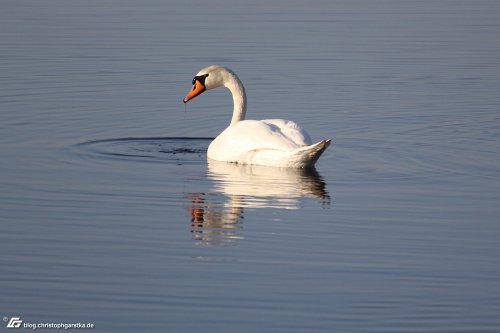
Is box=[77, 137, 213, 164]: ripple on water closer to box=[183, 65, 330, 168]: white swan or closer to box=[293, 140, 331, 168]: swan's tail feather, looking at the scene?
box=[183, 65, 330, 168]: white swan

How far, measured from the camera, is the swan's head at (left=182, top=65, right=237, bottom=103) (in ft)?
52.2

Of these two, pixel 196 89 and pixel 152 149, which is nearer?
pixel 152 149

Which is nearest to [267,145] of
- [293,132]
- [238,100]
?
[293,132]

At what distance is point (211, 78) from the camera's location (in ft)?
52.6

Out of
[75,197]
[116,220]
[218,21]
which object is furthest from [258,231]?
[218,21]

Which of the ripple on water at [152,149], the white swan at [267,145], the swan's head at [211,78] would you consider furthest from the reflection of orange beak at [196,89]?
the white swan at [267,145]

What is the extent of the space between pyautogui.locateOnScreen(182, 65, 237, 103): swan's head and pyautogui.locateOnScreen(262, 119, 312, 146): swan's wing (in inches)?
90.1

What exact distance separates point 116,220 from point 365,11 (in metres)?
23.8

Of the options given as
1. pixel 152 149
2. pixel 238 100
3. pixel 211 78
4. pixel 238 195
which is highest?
pixel 211 78

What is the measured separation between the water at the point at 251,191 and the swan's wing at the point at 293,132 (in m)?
0.41

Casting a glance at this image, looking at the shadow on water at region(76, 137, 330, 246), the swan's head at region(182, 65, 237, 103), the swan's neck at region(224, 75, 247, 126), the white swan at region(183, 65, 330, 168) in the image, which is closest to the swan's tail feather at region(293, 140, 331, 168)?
the white swan at region(183, 65, 330, 168)

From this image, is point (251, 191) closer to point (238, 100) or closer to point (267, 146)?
point (267, 146)

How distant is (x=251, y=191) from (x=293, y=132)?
1629 millimetres

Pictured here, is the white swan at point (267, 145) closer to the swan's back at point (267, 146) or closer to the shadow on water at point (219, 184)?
the swan's back at point (267, 146)
